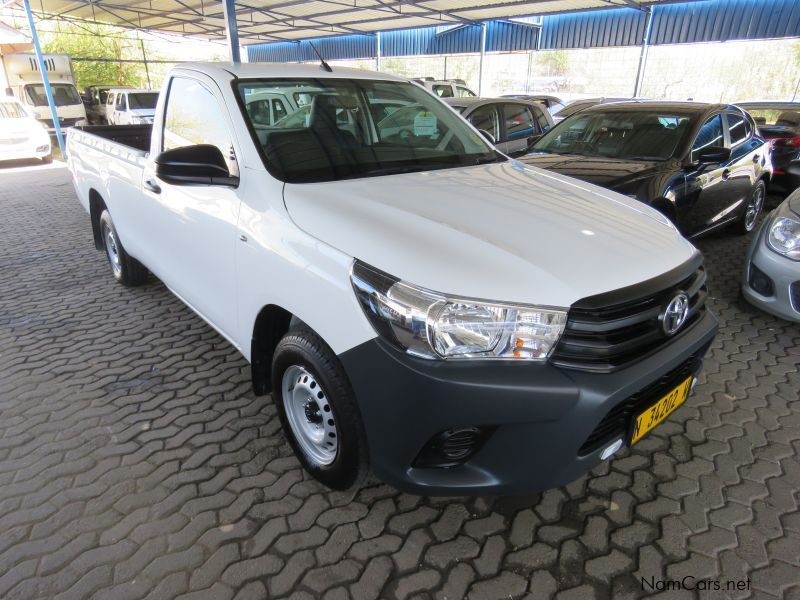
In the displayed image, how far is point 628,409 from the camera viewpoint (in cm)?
189

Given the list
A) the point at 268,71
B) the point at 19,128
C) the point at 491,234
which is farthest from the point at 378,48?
the point at 491,234

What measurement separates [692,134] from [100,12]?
2273 cm

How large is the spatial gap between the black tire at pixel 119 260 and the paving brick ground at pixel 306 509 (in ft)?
4.30

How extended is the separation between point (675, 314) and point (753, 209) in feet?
18.3

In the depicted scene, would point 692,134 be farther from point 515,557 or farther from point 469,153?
point 515,557

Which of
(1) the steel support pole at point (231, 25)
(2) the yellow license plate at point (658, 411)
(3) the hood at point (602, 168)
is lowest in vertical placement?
(2) the yellow license plate at point (658, 411)

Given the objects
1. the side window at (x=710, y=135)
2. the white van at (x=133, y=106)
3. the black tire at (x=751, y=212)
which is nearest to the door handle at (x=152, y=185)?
the side window at (x=710, y=135)

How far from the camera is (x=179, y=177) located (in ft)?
7.65

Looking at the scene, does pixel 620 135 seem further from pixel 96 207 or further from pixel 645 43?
pixel 645 43

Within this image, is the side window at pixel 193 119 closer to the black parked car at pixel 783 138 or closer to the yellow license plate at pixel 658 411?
the yellow license plate at pixel 658 411

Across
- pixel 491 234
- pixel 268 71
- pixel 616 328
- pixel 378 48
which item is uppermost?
pixel 378 48

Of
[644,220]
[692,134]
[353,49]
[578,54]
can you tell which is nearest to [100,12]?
[353,49]

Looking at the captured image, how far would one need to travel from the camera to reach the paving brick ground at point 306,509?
1959mm

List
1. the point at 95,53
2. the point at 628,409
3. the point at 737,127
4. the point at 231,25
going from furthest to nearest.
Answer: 1. the point at 95,53
2. the point at 231,25
3. the point at 737,127
4. the point at 628,409
